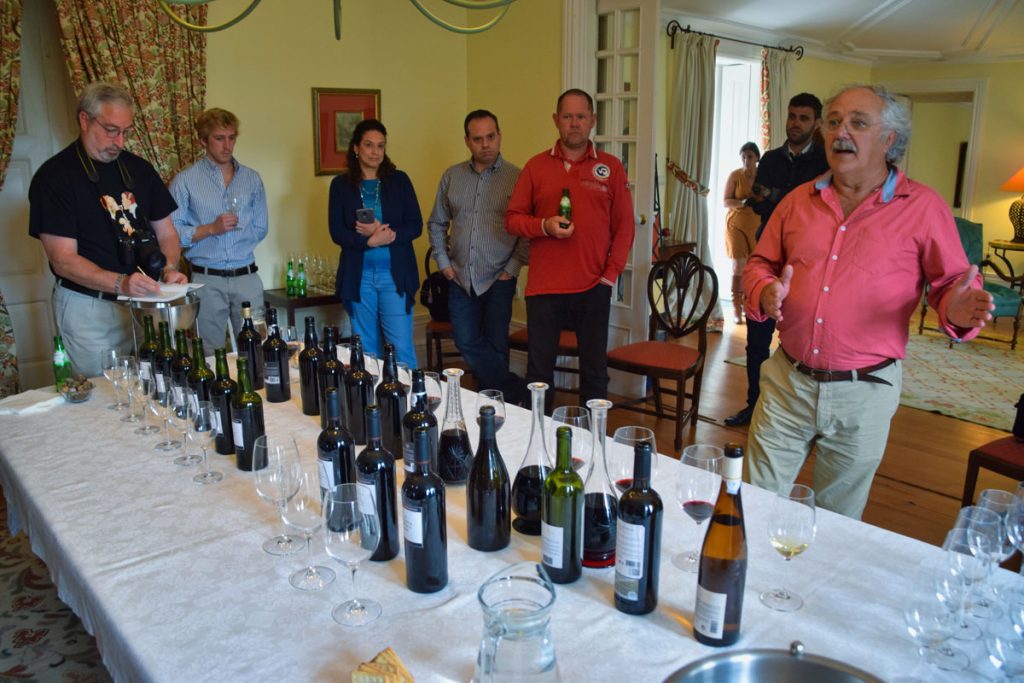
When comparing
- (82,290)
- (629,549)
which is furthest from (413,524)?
(82,290)

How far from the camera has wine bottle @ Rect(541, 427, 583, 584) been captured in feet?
4.20

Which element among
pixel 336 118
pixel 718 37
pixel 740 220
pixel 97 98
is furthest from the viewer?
pixel 740 220

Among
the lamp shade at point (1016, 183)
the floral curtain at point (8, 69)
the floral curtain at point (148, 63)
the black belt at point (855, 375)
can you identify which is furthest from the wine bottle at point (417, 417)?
the lamp shade at point (1016, 183)

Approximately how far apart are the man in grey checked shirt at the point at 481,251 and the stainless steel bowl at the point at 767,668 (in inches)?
120

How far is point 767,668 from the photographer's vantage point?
3.60 feet

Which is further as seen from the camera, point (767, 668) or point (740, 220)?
point (740, 220)

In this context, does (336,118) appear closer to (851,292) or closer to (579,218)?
(579,218)

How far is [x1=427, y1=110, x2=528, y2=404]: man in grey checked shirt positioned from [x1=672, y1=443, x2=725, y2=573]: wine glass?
2.68 meters

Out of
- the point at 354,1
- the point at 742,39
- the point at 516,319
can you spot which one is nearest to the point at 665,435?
the point at 516,319

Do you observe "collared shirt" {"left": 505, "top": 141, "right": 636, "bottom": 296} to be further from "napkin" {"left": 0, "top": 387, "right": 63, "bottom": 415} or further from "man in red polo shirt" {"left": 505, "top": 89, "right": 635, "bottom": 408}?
"napkin" {"left": 0, "top": 387, "right": 63, "bottom": 415}

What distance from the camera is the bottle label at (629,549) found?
45.7 inches

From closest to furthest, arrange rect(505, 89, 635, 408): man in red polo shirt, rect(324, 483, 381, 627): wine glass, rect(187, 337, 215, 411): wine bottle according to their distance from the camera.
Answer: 1. rect(324, 483, 381, 627): wine glass
2. rect(187, 337, 215, 411): wine bottle
3. rect(505, 89, 635, 408): man in red polo shirt

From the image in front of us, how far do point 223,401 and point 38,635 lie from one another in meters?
1.06

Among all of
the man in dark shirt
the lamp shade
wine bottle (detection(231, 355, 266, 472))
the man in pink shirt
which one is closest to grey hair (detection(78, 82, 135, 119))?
wine bottle (detection(231, 355, 266, 472))
